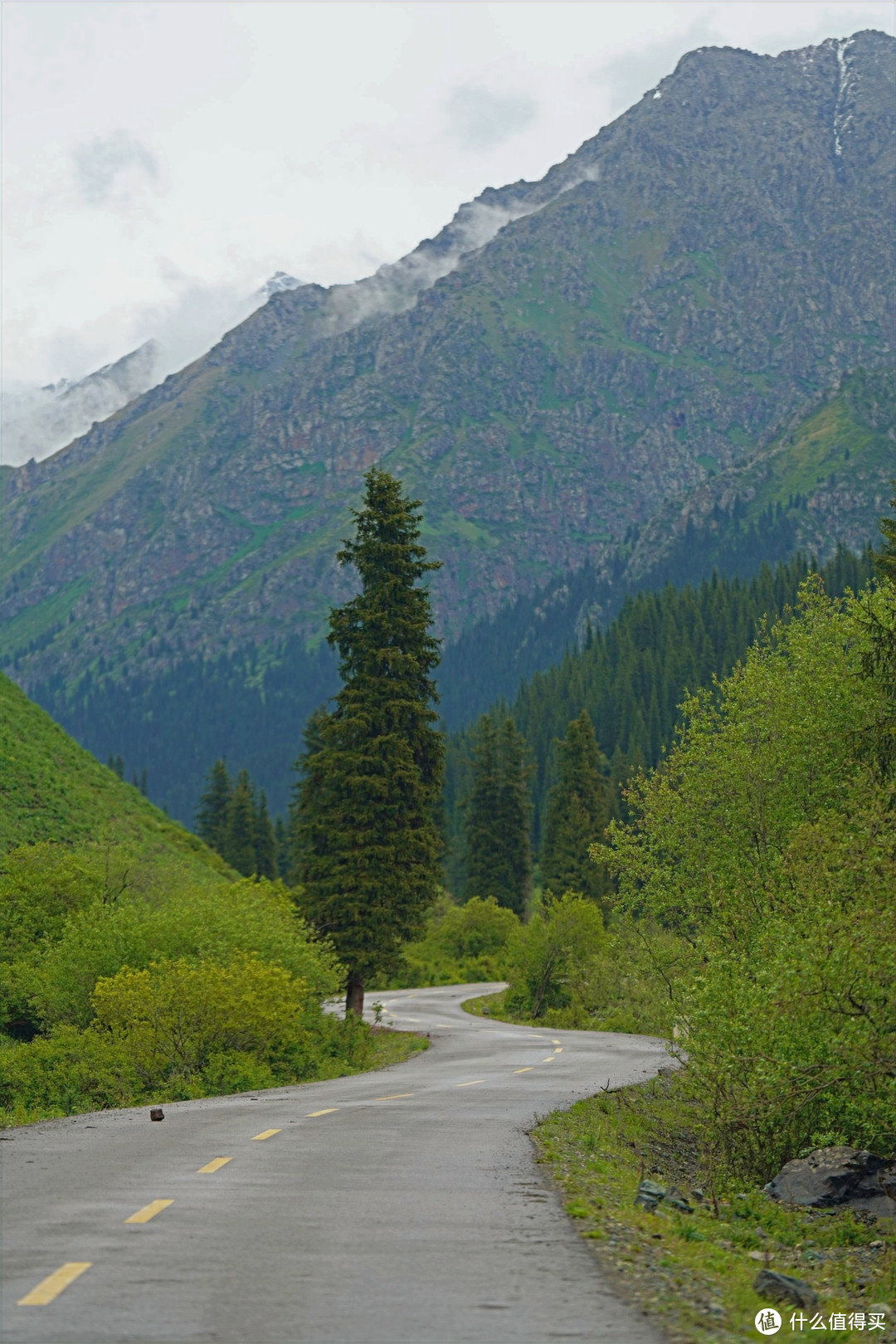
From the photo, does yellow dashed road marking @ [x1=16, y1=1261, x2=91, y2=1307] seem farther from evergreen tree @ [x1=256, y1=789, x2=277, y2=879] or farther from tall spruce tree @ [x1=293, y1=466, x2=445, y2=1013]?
evergreen tree @ [x1=256, y1=789, x2=277, y2=879]

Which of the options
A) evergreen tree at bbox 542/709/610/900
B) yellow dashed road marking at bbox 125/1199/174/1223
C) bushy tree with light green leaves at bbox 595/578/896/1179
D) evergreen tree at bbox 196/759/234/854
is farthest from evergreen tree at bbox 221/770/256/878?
yellow dashed road marking at bbox 125/1199/174/1223

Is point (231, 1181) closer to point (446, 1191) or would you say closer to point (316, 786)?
point (446, 1191)

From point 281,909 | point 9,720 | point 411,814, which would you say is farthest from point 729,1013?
point 9,720

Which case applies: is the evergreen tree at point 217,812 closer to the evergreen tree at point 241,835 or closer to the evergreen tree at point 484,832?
the evergreen tree at point 241,835

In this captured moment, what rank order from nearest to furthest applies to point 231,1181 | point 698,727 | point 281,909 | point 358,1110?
point 231,1181 → point 358,1110 → point 698,727 → point 281,909

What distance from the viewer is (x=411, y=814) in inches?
1662

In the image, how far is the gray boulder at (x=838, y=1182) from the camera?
1803 centimetres

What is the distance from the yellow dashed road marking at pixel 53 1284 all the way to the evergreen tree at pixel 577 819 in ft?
270

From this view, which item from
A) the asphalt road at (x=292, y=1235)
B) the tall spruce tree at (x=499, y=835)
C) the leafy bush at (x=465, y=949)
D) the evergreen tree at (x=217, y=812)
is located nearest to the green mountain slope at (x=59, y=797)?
the asphalt road at (x=292, y=1235)

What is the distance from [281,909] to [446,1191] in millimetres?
24462

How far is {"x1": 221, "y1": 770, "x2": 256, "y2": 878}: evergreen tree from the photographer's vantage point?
111438 mm

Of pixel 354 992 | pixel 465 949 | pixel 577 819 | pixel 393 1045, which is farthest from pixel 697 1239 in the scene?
pixel 577 819

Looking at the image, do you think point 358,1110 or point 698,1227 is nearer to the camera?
point 698,1227

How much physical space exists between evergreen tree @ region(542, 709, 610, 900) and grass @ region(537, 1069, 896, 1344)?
68.3 m
